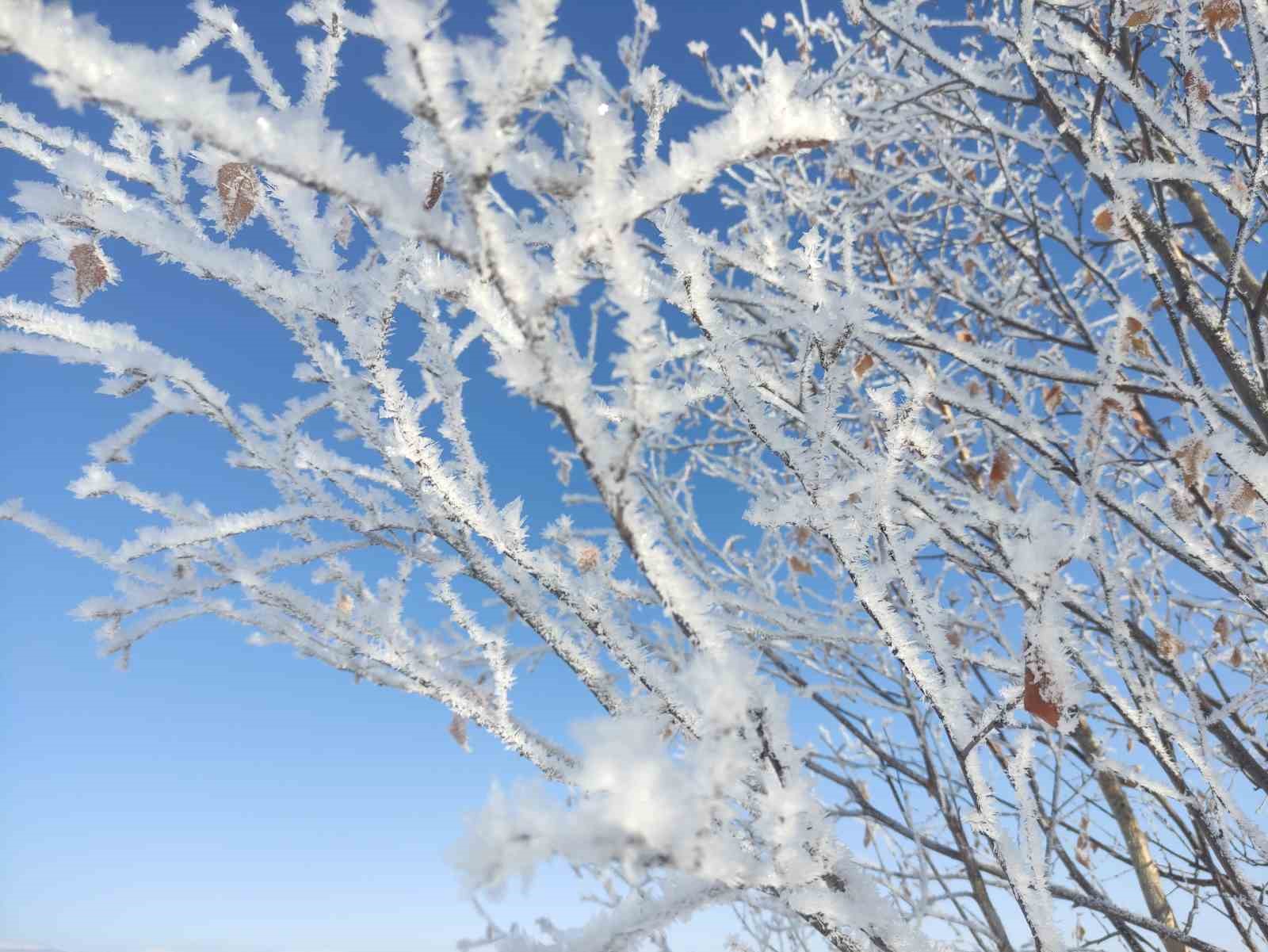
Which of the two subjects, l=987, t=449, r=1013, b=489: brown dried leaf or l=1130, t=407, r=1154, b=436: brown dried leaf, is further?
l=987, t=449, r=1013, b=489: brown dried leaf

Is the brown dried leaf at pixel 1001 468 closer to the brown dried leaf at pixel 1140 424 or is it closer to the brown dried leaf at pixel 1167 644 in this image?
the brown dried leaf at pixel 1140 424

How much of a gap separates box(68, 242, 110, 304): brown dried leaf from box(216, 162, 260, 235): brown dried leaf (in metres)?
0.20

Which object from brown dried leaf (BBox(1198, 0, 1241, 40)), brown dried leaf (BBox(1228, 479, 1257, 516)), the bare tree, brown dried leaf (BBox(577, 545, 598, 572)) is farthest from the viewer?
brown dried leaf (BBox(1198, 0, 1241, 40))

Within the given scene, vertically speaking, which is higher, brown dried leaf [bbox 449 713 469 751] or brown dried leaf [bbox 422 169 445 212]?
brown dried leaf [bbox 422 169 445 212]

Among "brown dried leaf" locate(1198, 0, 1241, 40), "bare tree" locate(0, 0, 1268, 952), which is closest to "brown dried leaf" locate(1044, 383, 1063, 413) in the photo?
"bare tree" locate(0, 0, 1268, 952)

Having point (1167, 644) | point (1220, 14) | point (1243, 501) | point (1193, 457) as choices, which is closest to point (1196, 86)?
point (1220, 14)

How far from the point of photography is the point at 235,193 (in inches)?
50.6

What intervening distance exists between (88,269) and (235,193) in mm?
268

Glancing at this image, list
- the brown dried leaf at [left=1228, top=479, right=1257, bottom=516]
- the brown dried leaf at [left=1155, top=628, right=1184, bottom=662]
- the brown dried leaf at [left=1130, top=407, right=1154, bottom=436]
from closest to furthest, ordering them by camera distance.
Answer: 1. the brown dried leaf at [left=1228, top=479, right=1257, bottom=516]
2. the brown dried leaf at [left=1155, top=628, right=1184, bottom=662]
3. the brown dried leaf at [left=1130, top=407, right=1154, bottom=436]

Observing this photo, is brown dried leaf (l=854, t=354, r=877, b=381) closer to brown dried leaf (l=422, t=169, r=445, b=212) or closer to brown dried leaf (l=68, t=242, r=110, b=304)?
brown dried leaf (l=422, t=169, r=445, b=212)

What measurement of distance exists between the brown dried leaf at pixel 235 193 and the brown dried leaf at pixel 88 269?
20 centimetres

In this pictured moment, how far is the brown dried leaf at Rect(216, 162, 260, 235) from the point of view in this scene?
1.24 metres

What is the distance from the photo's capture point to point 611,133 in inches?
25.3

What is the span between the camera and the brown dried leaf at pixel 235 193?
48.9 inches
